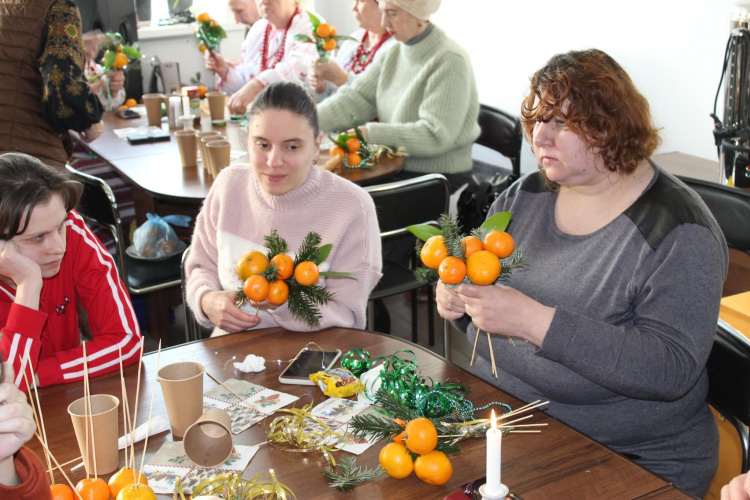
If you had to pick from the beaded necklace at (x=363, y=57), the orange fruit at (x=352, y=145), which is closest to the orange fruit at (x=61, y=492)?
the orange fruit at (x=352, y=145)

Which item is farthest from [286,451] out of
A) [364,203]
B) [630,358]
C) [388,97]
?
[388,97]

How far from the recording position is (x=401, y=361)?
5.11 ft

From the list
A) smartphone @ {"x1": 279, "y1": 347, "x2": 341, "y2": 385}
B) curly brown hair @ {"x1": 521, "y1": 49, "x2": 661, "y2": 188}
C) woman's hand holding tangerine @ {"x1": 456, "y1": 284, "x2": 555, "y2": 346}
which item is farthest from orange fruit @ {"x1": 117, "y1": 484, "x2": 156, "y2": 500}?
curly brown hair @ {"x1": 521, "y1": 49, "x2": 661, "y2": 188}

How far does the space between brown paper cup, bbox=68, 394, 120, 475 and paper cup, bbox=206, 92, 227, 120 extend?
3.08m

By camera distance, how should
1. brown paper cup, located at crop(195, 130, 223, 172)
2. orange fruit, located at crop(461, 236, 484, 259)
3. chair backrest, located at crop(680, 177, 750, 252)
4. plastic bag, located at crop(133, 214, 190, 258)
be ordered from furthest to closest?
brown paper cup, located at crop(195, 130, 223, 172) → plastic bag, located at crop(133, 214, 190, 258) → chair backrest, located at crop(680, 177, 750, 252) → orange fruit, located at crop(461, 236, 484, 259)

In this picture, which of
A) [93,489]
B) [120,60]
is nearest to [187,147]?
[120,60]

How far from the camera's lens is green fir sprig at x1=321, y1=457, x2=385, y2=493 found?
1.21m

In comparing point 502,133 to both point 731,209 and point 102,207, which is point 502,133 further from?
point 102,207

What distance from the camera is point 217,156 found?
122 inches

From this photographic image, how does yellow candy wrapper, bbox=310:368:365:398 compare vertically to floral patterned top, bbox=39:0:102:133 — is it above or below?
below

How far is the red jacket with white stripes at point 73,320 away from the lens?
1573 millimetres

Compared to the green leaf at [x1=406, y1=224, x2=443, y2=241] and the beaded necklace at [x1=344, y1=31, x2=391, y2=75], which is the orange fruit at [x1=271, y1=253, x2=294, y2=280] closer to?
the green leaf at [x1=406, y1=224, x2=443, y2=241]

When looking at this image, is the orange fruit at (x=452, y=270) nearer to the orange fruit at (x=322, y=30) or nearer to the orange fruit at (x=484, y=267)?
the orange fruit at (x=484, y=267)

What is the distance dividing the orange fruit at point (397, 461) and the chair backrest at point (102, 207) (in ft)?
6.03
